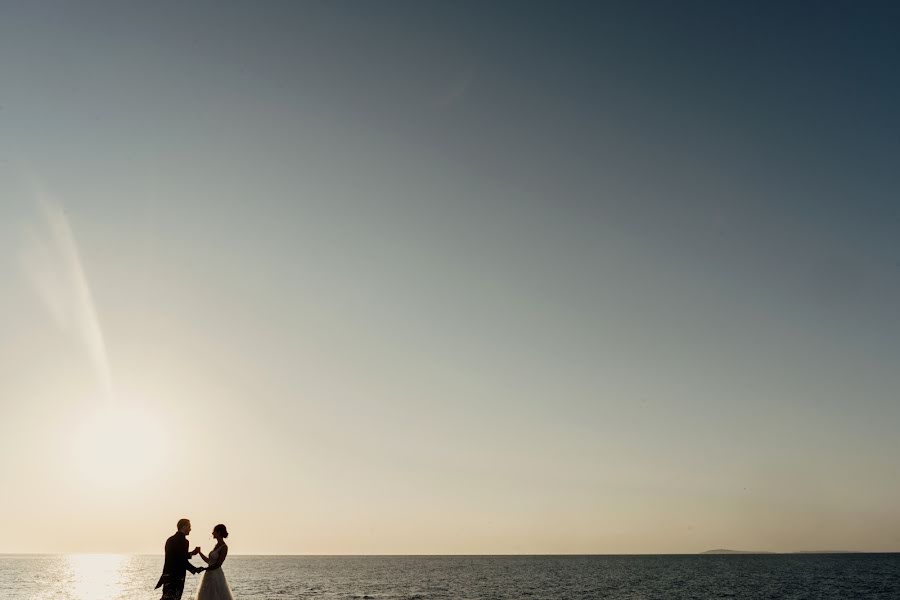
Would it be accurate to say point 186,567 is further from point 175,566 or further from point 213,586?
point 213,586

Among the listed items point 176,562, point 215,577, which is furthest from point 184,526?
point 215,577

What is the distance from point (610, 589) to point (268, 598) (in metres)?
51.1

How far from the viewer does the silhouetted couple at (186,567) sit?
14227mm

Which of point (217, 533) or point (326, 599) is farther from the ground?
point (217, 533)

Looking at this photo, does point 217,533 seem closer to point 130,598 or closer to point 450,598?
point 450,598

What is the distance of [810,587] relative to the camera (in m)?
97.5

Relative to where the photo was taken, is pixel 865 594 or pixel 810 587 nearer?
pixel 865 594

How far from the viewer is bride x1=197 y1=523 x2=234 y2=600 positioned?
14953 mm

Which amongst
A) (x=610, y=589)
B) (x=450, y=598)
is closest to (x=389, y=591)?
(x=450, y=598)

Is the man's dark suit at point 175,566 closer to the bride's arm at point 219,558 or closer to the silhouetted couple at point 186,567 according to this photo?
the silhouetted couple at point 186,567

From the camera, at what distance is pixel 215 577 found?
599 inches

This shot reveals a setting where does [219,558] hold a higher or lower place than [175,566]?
higher

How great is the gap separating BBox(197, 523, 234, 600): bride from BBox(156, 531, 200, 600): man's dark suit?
0.55 m

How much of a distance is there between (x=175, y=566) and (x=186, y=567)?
0.26 metres
